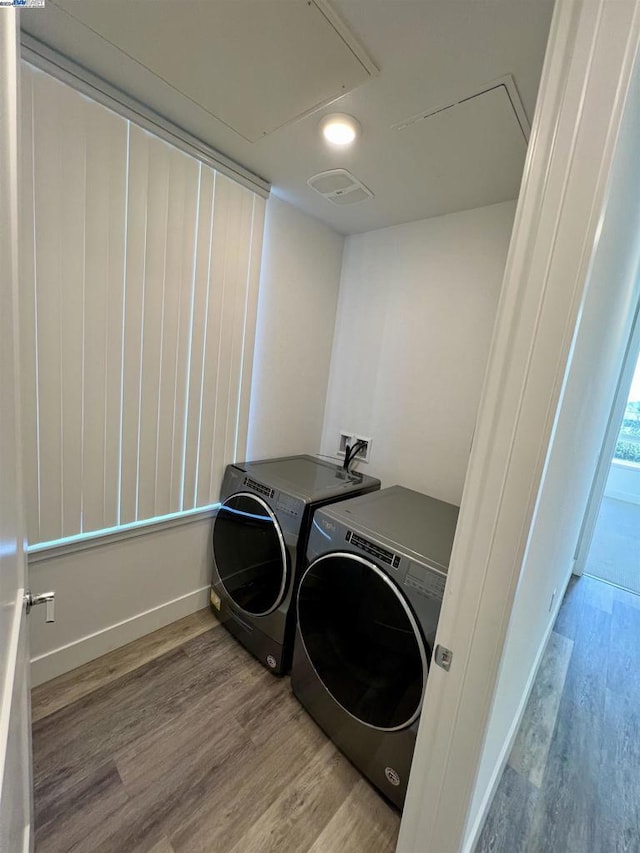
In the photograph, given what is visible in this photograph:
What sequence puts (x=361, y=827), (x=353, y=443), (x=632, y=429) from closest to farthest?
(x=361, y=827)
(x=353, y=443)
(x=632, y=429)

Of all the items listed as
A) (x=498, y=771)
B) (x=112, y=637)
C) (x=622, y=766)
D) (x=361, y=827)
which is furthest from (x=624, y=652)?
(x=112, y=637)

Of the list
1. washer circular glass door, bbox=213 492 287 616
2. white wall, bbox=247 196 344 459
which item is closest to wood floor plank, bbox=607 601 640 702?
washer circular glass door, bbox=213 492 287 616

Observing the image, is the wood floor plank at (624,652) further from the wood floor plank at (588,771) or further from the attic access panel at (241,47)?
the attic access panel at (241,47)

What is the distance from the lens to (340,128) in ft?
4.07

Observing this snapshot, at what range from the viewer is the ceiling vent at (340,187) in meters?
1.54

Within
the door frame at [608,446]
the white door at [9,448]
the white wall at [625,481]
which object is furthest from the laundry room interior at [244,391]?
the white wall at [625,481]

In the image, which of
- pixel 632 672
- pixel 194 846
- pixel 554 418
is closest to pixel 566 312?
pixel 554 418

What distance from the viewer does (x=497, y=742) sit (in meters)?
1.09

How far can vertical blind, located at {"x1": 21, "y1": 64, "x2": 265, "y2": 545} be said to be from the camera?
3.88 feet

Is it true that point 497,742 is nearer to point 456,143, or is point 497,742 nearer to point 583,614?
point 583,614

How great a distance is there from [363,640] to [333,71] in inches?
68.8

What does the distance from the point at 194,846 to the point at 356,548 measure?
3.14 ft

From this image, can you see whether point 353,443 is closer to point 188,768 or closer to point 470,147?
point 470,147

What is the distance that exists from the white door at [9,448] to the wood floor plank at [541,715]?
159 centimetres
